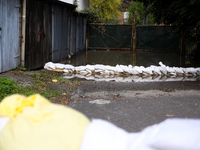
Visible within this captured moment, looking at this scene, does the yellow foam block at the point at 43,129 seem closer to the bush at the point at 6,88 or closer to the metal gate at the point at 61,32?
the bush at the point at 6,88

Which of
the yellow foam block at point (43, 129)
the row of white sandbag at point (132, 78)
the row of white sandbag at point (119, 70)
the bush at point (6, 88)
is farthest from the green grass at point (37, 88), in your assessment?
the yellow foam block at point (43, 129)

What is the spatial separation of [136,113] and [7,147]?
140 inches

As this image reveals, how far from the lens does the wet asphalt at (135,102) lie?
4.68 metres

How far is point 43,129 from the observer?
1.63 metres

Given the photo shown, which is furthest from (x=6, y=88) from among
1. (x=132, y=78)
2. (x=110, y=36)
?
(x=110, y=36)

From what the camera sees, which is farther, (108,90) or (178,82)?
(178,82)

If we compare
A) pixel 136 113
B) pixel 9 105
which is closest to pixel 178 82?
pixel 136 113

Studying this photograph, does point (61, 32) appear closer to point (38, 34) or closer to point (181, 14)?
point (38, 34)

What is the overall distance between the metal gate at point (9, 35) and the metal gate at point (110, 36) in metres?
12.4

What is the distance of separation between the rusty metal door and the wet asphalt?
2.37 meters

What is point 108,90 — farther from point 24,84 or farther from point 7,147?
point 7,147

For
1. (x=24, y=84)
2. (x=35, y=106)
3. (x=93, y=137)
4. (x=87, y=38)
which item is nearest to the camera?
(x=93, y=137)

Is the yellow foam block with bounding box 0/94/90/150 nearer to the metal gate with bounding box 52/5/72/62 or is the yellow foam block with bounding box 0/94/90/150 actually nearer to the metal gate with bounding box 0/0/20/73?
the metal gate with bounding box 0/0/20/73

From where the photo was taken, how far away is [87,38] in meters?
20.3
